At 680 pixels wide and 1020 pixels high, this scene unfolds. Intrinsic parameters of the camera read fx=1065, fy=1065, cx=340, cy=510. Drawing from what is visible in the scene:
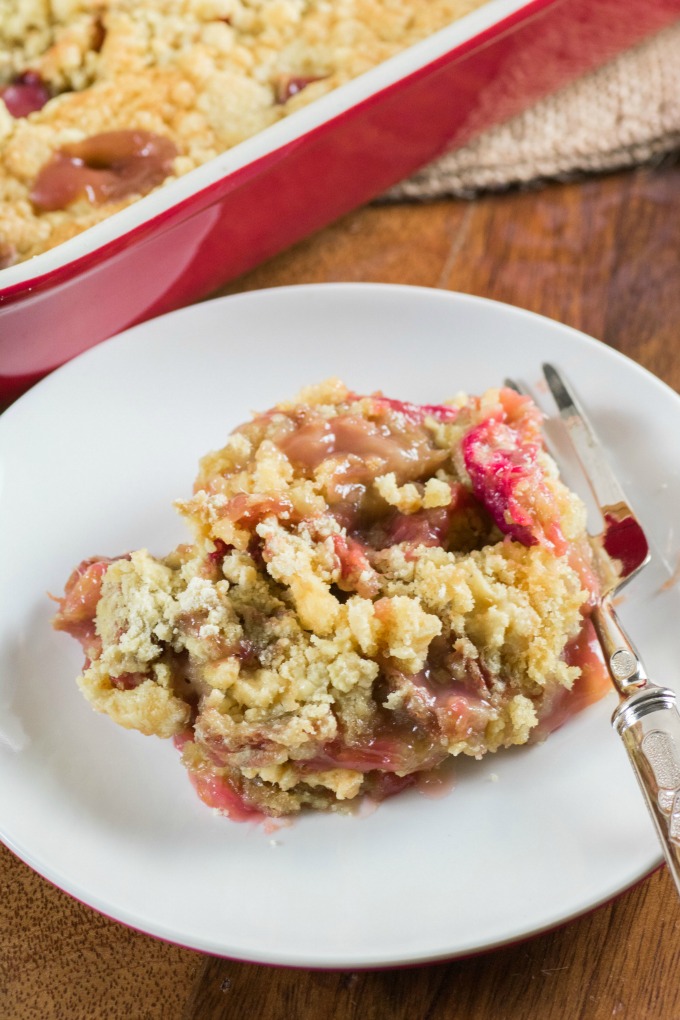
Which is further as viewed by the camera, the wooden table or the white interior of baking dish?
the white interior of baking dish

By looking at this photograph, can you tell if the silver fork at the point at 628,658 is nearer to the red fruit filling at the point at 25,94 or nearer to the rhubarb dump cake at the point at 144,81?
the rhubarb dump cake at the point at 144,81

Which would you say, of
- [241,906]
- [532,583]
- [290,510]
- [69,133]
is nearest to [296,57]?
[69,133]

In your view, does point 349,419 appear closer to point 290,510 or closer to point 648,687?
point 290,510

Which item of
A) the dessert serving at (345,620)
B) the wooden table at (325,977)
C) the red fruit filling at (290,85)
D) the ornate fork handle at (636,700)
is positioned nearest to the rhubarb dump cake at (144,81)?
the red fruit filling at (290,85)

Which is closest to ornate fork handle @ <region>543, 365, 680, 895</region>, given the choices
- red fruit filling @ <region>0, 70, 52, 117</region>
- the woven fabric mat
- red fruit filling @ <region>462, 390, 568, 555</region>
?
red fruit filling @ <region>462, 390, 568, 555</region>

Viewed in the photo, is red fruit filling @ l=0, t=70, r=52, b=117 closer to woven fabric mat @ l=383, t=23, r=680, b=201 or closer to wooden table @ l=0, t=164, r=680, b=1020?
woven fabric mat @ l=383, t=23, r=680, b=201

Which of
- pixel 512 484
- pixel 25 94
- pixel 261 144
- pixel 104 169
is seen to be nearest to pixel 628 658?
pixel 512 484
